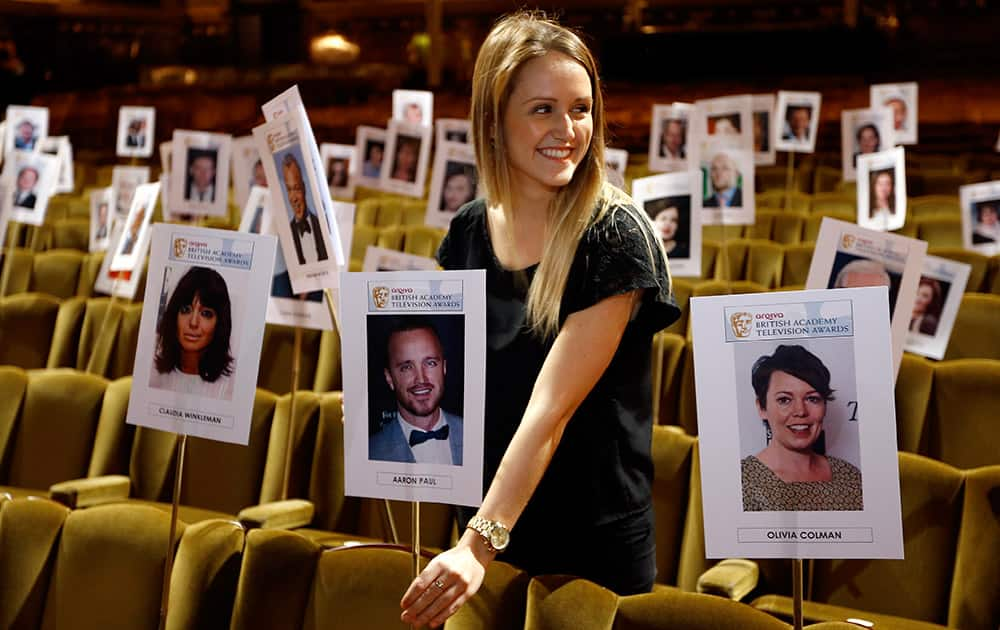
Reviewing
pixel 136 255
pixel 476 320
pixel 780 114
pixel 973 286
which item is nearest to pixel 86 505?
pixel 136 255

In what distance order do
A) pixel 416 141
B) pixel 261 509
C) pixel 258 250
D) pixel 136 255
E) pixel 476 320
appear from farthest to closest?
pixel 416 141 → pixel 136 255 → pixel 261 509 → pixel 258 250 → pixel 476 320

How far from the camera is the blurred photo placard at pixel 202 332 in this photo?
5.76 feet

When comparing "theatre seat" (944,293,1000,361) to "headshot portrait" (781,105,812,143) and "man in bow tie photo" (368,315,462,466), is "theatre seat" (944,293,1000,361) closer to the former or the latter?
"headshot portrait" (781,105,812,143)

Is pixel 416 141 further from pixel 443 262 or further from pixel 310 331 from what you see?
pixel 443 262

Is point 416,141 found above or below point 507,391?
above

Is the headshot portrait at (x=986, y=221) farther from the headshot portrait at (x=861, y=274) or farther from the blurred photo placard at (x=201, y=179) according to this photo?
the blurred photo placard at (x=201, y=179)

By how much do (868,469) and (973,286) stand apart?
12.7 ft

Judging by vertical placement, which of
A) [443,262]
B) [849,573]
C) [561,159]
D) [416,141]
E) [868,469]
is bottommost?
[849,573]

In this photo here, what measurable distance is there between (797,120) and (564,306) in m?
5.23

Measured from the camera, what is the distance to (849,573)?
2.47 m

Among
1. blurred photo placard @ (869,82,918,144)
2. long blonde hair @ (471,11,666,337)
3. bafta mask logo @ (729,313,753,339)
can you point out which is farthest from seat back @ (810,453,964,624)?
blurred photo placard @ (869,82,918,144)

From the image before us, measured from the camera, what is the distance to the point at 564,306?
157 cm

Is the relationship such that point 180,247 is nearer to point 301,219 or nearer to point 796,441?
point 301,219

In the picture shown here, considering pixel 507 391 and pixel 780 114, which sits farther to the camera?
pixel 780 114
